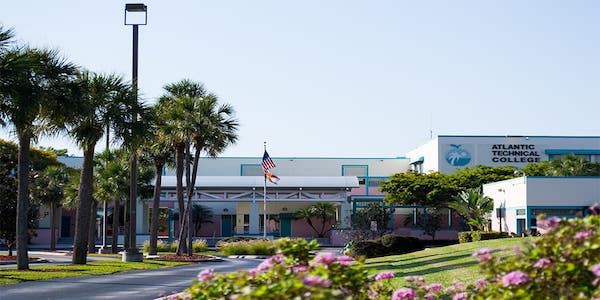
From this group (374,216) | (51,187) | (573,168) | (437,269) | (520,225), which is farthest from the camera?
(374,216)

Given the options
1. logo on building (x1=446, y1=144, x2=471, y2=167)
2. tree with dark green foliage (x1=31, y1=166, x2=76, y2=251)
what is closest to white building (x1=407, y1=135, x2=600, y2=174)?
logo on building (x1=446, y1=144, x2=471, y2=167)

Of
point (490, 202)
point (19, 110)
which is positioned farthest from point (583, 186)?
point (19, 110)

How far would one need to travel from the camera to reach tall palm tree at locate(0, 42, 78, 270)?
23266 millimetres

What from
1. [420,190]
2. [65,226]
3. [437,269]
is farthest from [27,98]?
[65,226]

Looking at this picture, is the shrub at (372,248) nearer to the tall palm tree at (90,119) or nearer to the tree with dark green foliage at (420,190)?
the tall palm tree at (90,119)

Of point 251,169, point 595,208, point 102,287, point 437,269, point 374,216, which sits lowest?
point 102,287

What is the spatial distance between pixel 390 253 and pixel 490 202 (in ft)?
41.8

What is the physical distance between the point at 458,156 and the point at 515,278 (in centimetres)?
6700

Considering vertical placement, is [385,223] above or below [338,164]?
below

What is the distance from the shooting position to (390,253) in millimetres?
39656

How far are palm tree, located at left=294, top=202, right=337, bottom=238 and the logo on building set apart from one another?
36.5 ft

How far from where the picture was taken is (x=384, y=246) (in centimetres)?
3944

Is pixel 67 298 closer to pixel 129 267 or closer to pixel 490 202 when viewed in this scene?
pixel 129 267

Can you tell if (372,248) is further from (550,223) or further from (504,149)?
(504,149)
